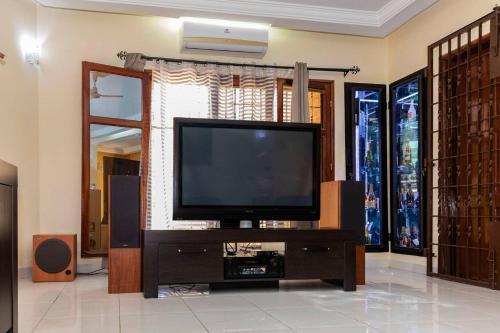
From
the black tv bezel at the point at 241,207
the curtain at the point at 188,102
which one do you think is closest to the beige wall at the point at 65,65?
the curtain at the point at 188,102

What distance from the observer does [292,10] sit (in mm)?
5066

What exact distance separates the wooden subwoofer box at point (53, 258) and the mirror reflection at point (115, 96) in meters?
1.27

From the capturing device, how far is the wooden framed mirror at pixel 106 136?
4.80 metres

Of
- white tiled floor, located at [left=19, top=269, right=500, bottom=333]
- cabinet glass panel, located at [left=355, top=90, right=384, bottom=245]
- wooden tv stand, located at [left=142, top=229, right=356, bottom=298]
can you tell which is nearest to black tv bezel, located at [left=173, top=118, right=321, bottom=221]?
wooden tv stand, located at [left=142, top=229, right=356, bottom=298]

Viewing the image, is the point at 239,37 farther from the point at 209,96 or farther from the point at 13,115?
the point at 13,115

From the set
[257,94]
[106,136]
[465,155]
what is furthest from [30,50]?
[465,155]

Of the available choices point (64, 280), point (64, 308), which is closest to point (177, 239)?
point (64, 308)

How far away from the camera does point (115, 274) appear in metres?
3.66

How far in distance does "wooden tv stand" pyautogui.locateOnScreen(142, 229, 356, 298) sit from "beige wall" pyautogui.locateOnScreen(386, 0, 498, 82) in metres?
2.15

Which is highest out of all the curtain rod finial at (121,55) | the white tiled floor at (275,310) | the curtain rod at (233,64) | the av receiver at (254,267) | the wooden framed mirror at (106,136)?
the curtain rod finial at (121,55)

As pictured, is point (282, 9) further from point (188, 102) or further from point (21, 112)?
point (21, 112)

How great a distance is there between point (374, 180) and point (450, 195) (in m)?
1.17

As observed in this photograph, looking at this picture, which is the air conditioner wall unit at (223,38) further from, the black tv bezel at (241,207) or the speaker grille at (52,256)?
the speaker grille at (52,256)

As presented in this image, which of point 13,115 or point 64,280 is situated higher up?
point 13,115
